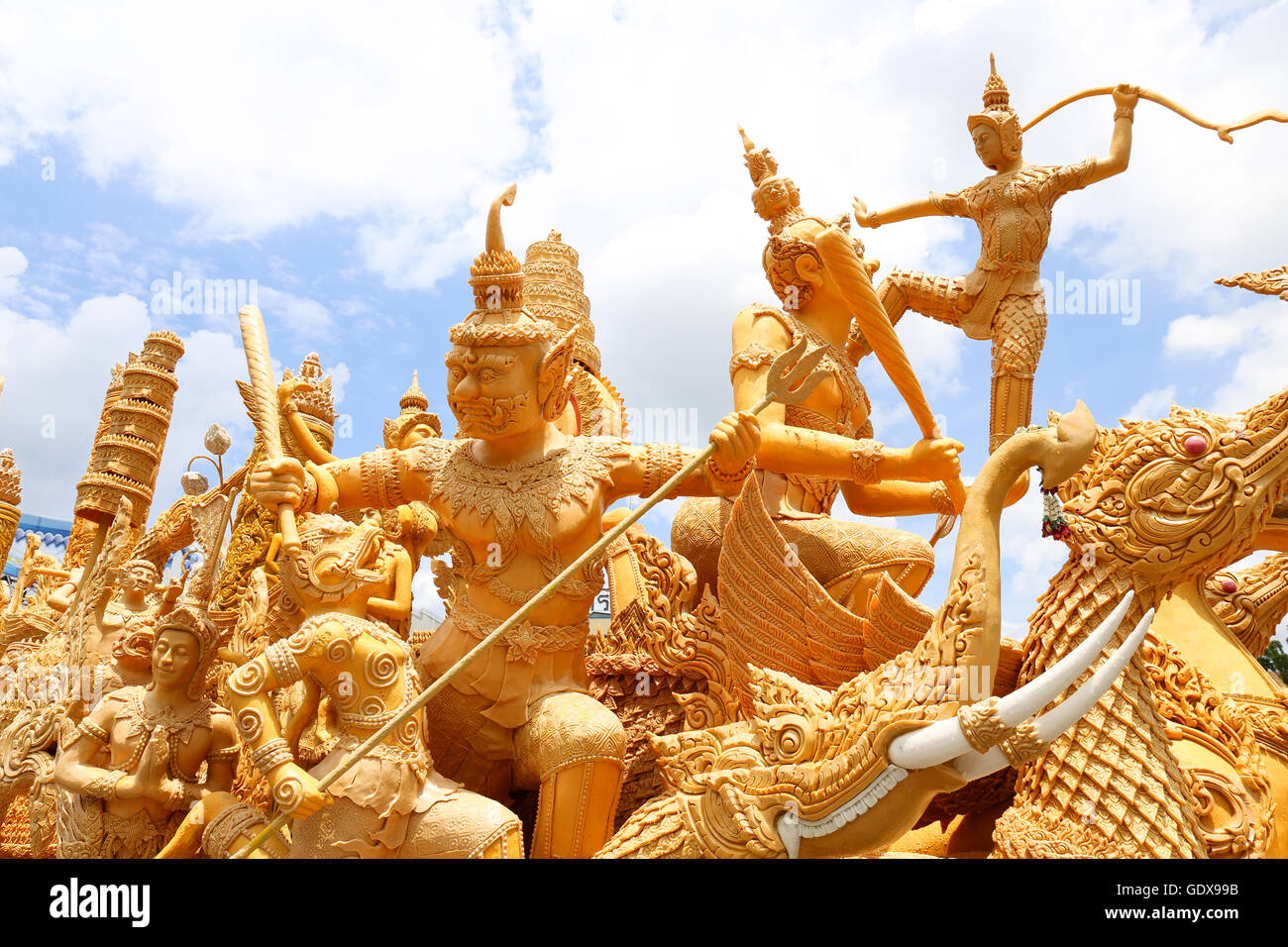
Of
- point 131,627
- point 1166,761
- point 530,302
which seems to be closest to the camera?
point 1166,761

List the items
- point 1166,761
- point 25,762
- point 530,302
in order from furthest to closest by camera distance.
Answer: point 530,302 < point 25,762 < point 1166,761

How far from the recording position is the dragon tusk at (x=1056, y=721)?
2.80 m

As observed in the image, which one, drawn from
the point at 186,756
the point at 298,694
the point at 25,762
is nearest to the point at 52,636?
the point at 25,762

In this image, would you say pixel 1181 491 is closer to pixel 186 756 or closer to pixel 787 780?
pixel 787 780

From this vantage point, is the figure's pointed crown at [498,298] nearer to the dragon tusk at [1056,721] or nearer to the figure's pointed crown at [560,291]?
the dragon tusk at [1056,721]

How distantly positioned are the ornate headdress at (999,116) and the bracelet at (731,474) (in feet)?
9.41

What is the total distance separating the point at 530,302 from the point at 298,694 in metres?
3.83

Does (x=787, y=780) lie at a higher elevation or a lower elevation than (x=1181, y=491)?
lower

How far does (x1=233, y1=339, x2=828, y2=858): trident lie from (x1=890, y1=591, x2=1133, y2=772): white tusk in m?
0.99

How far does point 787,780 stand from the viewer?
116 inches

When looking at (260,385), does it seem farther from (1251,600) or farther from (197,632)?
(1251,600)

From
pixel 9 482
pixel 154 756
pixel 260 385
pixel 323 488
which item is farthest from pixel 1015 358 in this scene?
pixel 9 482

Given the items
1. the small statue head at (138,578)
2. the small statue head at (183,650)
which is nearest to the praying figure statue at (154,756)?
the small statue head at (183,650)
